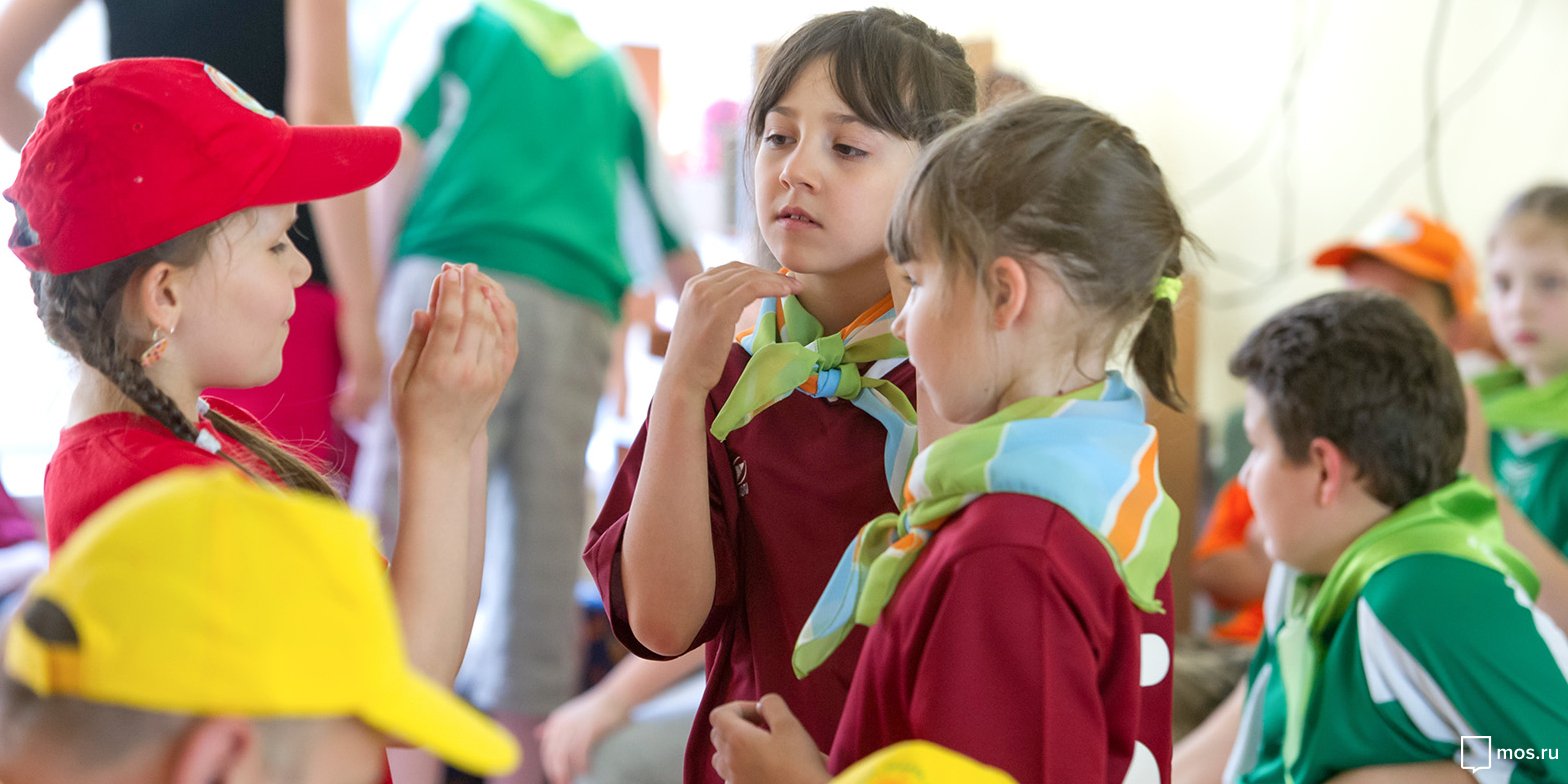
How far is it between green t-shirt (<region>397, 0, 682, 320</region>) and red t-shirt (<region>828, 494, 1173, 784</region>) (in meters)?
1.51

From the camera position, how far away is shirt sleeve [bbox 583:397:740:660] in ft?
3.54

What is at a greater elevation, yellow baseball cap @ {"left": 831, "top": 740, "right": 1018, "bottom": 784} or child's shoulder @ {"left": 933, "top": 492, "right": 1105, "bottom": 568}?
child's shoulder @ {"left": 933, "top": 492, "right": 1105, "bottom": 568}

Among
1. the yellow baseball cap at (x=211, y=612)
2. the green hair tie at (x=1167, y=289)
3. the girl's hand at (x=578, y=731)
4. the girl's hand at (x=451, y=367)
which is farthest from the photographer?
the girl's hand at (x=578, y=731)

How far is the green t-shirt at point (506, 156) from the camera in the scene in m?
2.22

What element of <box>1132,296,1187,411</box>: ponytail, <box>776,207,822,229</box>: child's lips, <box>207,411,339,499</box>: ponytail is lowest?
<box>207,411,339,499</box>: ponytail

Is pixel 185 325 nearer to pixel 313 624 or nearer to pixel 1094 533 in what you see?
pixel 313 624

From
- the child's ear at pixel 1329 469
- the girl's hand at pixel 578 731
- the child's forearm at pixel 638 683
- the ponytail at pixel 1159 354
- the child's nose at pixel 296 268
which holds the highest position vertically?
the ponytail at pixel 1159 354

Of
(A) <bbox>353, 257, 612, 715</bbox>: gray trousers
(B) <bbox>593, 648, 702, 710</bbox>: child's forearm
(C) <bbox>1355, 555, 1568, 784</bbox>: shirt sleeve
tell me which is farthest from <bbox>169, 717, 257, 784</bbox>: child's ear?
(A) <bbox>353, 257, 612, 715</bbox>: gray trousers

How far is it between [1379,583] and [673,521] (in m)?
0.74

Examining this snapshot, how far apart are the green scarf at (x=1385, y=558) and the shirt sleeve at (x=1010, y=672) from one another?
2.30 feet

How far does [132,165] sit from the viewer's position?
94 centimetres

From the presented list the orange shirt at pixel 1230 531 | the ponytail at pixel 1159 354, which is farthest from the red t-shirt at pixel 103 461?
the orange shirt at pixel 1230 531

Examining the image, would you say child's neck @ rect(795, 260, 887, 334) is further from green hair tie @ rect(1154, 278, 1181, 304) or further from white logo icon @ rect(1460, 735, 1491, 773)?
white logo icon @ rect(1460, 735, 1491, 773)

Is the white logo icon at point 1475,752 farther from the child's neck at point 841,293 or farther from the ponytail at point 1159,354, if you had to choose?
the child's neck at point 841,293
